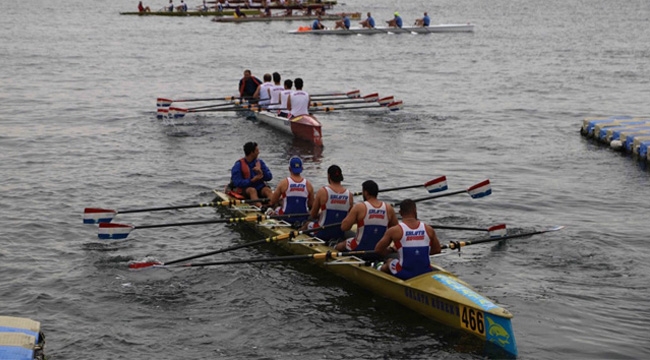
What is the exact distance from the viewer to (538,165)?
1039 inches

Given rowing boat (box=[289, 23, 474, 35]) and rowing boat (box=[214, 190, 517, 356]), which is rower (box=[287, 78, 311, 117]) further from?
rowing boat (box=[289, 23, 474, 35])

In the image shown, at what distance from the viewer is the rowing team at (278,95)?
1137 inches

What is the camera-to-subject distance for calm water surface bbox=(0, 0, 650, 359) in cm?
1393

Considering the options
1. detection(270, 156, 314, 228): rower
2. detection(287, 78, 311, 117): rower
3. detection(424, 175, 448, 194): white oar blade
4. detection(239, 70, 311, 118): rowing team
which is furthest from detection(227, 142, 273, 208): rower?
detection(287, 78, 311, 117): rower

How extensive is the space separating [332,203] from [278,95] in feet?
51.0

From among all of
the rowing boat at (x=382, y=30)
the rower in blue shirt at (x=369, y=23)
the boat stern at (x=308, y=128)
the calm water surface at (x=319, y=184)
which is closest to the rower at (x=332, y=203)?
the calm water surface at (x=319, y=184)

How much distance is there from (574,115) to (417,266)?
23.0 metres

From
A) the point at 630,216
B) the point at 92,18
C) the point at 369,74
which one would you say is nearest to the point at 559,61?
the point at 369,74

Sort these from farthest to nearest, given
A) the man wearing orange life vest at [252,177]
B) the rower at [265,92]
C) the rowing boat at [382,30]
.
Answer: the rowing boat at [382,30] → the rower at [265,92] → the man wearing orange life vest at [252,177]

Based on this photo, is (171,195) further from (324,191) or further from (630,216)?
(630,216)

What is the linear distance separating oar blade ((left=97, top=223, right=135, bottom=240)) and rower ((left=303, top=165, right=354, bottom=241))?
3997 mm

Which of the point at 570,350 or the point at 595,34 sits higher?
the point at 595,34

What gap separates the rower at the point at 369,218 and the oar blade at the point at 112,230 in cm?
494

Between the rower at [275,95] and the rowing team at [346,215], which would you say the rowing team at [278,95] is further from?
the rowing team at [346,215]
